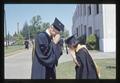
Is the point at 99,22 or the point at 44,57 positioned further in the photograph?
the point at 99,22

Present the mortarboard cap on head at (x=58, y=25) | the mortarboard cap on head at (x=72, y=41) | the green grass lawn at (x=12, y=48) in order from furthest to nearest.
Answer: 1. the mortarboard cap on head at (x=72, y=41)
2. the mortarboard cap on head at (x=58, y=25)
3. the green grass lawn at (x=12, y=48)

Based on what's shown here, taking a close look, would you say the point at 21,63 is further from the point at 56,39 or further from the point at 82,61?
the point at 82,61

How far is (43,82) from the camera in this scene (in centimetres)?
975

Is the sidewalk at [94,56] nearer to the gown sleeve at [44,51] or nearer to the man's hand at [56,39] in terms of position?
the gown sleeve at [44,51]

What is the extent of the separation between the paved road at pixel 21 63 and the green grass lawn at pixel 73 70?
129 millimetres

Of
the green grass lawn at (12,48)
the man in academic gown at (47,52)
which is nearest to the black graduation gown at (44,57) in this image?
the man in academic gown at (47,52)

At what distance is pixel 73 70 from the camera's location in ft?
32.2

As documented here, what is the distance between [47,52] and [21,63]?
2.44ft

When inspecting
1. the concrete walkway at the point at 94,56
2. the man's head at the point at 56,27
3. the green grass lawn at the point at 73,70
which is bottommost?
the green grass lawn at the point at 73,70

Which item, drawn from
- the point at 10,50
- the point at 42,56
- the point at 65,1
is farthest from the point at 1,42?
the point at 65,1

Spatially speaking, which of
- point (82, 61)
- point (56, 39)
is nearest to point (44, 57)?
point (56, 39)

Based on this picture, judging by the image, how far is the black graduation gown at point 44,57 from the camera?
9789 millimetres

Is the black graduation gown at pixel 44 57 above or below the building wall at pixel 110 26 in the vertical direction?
below

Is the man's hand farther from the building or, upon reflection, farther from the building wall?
the building wall
